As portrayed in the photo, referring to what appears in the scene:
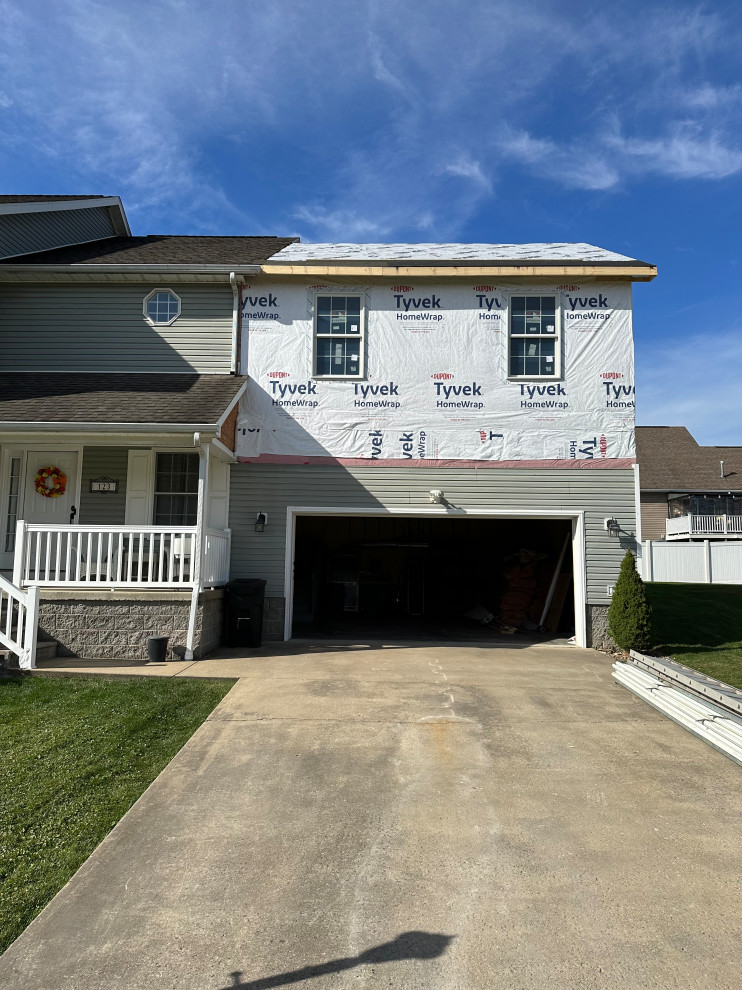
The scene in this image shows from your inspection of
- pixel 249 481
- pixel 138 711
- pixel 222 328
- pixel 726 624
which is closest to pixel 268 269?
pixel 222 328

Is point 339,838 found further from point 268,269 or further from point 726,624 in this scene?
point 726,624

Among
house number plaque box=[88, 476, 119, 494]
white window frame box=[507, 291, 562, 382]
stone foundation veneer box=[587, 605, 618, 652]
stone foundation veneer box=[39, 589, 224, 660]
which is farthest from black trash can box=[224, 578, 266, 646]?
white window frame box=[507, 291, 562, 382]

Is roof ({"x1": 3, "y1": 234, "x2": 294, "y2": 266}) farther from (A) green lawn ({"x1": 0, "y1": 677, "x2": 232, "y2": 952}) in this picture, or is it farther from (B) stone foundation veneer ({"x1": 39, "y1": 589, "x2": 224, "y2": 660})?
(A) green lawn ({"x1": 0, "y1": 677, "x2": 232, "y2": 952})

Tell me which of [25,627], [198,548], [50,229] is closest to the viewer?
[25,627]

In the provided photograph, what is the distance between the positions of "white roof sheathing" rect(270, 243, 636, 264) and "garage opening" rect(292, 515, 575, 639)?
16.1 feet

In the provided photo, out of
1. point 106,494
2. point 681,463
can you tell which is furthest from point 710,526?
point 106,494

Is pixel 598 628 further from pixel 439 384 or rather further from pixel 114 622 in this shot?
pixel 114 622

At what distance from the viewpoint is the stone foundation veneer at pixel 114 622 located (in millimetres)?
9148

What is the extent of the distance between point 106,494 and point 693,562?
19.5 metres

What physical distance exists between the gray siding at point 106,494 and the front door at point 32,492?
6.7 inches

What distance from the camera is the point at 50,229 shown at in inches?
531

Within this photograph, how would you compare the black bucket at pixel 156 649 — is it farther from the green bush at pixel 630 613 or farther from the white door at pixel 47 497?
the green bush at pixel 630 613

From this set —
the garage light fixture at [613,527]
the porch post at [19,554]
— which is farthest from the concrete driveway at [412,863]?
the garage light fixture at [613,527]

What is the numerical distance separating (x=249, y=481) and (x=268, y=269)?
11.9 ft
